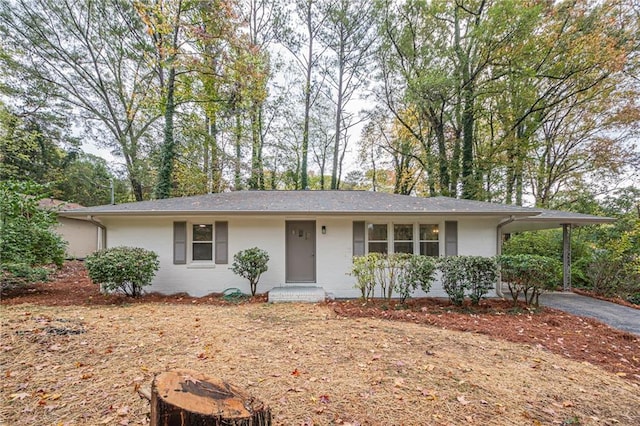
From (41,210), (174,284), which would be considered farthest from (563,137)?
(41,210)

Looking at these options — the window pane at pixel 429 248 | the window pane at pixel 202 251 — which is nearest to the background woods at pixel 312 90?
the window pane at pixel 202 251

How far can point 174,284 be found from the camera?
7.18m

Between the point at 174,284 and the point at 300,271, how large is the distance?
3461mm

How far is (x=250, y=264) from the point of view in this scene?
6719 mm

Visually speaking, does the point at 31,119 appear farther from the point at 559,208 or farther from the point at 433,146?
the point at 559,208

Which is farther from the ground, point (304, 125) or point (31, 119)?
point (304, 125)

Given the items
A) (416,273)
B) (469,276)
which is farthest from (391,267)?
(469,276)

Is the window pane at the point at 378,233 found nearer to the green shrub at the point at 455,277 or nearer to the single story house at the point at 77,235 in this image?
the green shrub at the point at 455,277

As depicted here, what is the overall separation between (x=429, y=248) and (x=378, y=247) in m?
1.45

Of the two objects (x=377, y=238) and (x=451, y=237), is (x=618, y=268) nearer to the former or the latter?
(x=451, y=237)

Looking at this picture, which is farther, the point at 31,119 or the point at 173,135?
the point at 31,119

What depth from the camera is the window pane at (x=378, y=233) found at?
7.46 meters

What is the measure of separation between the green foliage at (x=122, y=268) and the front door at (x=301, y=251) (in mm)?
3433

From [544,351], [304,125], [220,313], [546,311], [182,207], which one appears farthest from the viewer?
[304,125]
